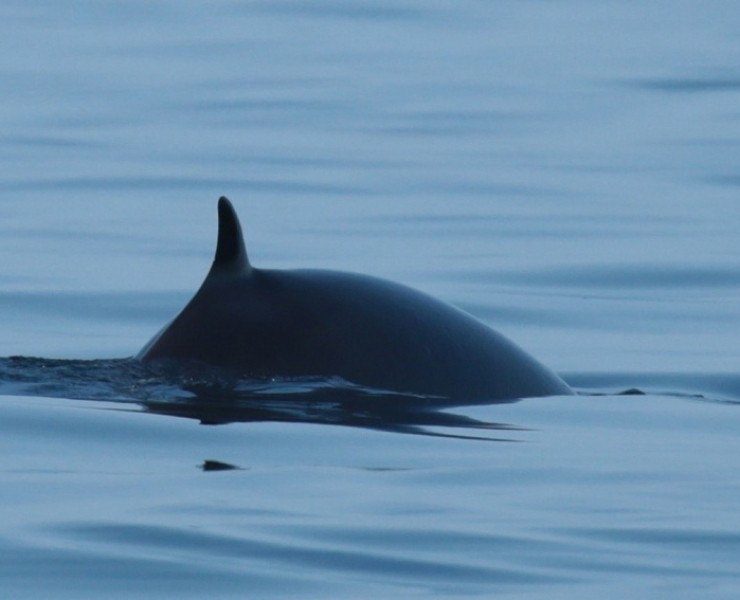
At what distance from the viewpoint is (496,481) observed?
7.96 m

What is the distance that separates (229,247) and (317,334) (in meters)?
0.47

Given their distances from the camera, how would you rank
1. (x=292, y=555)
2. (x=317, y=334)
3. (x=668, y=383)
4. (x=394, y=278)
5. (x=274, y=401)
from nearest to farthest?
(x=292, y=555)
(x=274, y=401)
(x=317, y=334)
(x=668, y=383)
(x=394, y=278)

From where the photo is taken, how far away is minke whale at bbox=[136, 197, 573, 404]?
8.99 m

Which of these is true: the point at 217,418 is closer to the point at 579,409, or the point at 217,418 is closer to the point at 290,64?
the point at 579,409

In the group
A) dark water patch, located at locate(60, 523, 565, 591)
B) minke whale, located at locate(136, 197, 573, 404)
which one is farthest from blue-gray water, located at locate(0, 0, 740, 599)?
minke whale, located at locate(136, 197, 573, 404)

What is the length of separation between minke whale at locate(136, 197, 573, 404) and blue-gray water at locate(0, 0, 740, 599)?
262 mm

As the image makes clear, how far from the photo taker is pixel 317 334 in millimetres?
9031

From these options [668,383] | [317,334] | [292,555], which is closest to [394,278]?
[668,383]

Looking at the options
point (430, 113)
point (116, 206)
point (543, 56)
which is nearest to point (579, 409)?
point (116, 206)

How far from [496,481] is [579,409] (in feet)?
5.65

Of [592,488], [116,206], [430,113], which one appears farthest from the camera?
[430,113]

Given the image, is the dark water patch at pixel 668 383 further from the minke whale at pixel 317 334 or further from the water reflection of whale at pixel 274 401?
the water reflection of whale at pixel 274 401

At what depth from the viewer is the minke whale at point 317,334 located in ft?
29.5

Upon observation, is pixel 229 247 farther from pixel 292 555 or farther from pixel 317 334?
pixel 292 555
